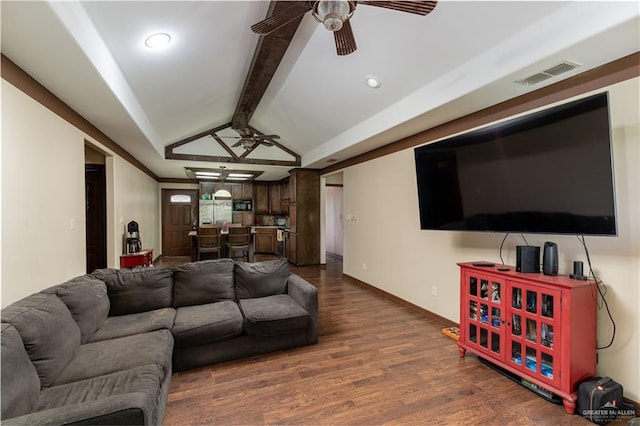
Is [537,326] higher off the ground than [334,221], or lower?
lower

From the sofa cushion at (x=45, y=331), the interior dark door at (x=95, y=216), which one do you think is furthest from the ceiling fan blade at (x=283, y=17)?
the interior dark door at (x=95, y=216)

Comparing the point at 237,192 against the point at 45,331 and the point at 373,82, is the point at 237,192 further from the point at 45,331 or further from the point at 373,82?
the point at 45,331

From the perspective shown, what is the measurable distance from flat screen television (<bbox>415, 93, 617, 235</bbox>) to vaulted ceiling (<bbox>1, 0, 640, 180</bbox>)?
1.40ft

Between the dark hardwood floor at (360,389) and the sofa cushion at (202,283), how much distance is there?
27.1 inches

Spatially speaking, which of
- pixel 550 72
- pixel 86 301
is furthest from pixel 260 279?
pixel 550 72

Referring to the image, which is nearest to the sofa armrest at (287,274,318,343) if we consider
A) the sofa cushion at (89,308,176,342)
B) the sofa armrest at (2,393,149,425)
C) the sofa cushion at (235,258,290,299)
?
the sofa cushion at (235,258,290,299)

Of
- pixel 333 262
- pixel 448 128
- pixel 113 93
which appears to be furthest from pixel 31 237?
pixel 333 262

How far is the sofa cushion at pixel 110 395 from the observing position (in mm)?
1269

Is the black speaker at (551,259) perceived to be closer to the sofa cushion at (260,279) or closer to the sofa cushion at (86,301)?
the sofa cushion at (260,279)

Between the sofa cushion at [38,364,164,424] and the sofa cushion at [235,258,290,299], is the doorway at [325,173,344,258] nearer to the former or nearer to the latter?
the sofa cushion at [235,258,290,299]

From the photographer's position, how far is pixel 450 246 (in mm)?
3584

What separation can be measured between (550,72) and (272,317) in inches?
120

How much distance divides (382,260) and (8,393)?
429 cm

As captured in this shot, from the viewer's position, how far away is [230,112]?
→ 547 cm
